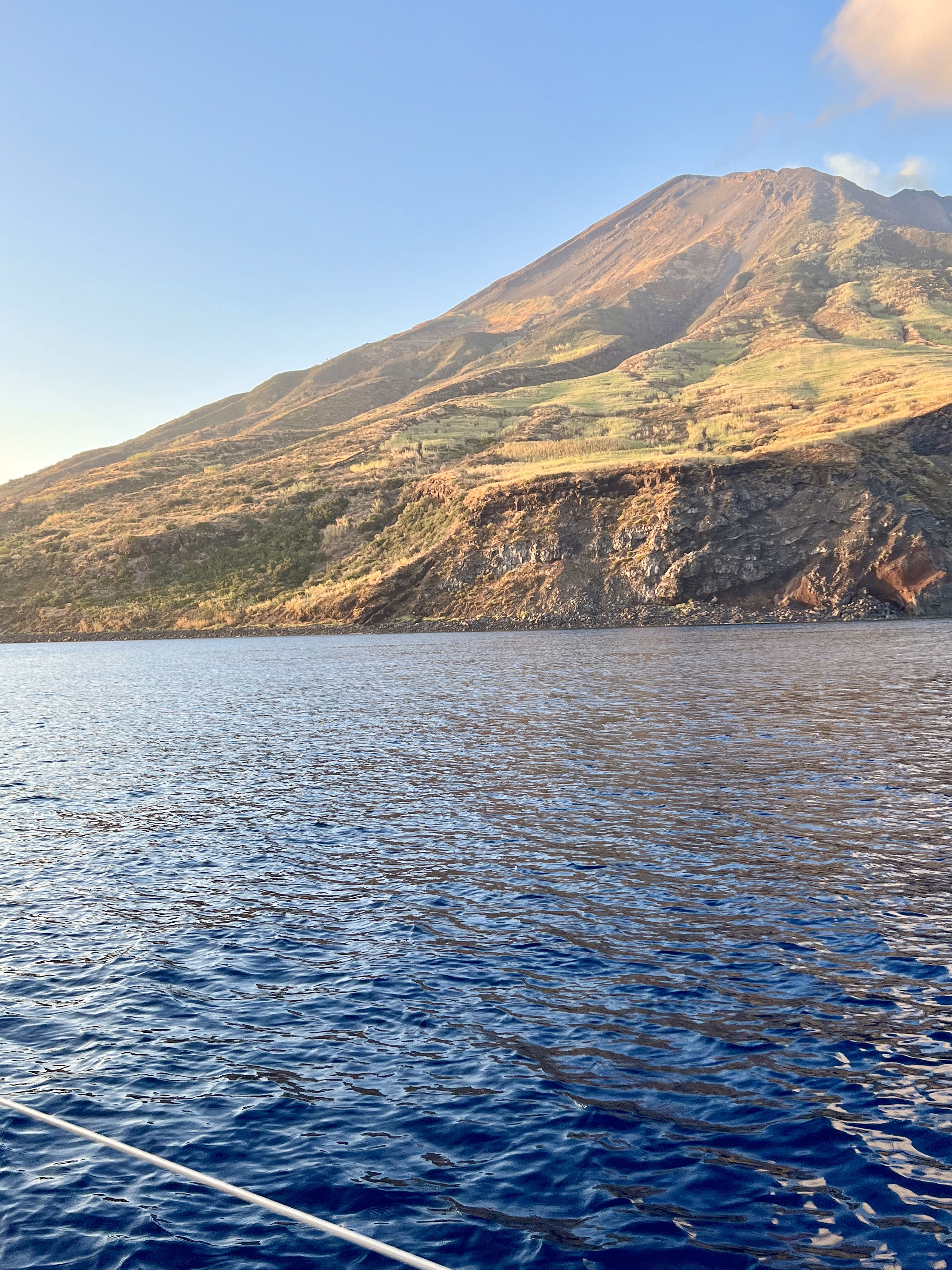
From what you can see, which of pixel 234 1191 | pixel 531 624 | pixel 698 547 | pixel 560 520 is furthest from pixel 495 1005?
pixel 560 520

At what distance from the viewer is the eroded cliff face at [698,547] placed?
267ft

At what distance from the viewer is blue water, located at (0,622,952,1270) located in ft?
24.3

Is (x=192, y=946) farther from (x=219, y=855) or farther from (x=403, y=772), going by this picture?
(x=403, y=772)

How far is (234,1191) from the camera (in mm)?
7012

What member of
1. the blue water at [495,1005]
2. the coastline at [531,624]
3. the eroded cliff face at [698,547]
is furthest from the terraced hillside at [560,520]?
the blue water at [495,1005]

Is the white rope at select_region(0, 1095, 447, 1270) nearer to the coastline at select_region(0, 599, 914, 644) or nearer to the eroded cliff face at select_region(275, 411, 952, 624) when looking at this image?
the coastline at select_region(0, 599, 914, 644)

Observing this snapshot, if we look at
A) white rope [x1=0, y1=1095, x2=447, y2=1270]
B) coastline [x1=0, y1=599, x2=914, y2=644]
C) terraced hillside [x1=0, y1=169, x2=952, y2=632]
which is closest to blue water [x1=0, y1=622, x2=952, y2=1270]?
white rope [x1=0, y1=1095, x2=447, y2=1270]

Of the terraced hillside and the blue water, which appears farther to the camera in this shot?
the terraced hillside

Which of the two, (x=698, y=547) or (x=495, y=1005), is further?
(x=698, y=547)

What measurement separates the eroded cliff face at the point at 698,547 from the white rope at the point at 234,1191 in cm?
7785

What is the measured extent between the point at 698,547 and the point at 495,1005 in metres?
78.6

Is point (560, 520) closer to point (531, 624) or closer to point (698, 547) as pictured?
point (531, 624)

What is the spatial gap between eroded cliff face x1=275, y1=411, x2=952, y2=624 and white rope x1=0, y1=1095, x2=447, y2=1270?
255 feet

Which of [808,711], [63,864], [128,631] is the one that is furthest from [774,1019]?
[128,631]
